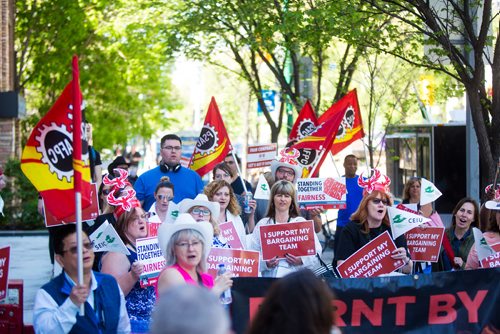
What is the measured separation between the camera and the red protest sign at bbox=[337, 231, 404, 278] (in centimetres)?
832

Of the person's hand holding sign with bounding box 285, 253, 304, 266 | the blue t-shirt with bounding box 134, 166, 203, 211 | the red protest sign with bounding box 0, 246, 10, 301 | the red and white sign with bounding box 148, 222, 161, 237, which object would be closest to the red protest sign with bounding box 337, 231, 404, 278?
the person's hand holding sign with bounding box 285, 253, 304, 266

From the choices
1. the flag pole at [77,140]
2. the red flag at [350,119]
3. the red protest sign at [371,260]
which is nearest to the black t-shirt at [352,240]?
the red protest sign at [371,260]

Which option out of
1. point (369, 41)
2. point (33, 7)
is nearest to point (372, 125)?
point (369, 41)

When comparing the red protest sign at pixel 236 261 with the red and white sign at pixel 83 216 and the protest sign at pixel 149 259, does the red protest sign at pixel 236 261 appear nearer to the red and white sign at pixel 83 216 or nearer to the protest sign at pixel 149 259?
the protest sign at pixel 149 259

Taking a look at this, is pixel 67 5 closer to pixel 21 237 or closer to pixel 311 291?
pixel 21 237

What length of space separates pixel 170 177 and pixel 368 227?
3988 millimetres

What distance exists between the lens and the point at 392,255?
27.6ft

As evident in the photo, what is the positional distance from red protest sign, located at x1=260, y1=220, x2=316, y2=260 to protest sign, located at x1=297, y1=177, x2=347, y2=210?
3.30 m

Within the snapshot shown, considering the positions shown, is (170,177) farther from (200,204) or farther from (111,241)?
(111,241)

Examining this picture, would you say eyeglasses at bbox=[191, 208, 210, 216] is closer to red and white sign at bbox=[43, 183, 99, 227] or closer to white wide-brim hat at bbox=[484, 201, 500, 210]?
red and white sign at bbox=[43, 183, 99, 227]

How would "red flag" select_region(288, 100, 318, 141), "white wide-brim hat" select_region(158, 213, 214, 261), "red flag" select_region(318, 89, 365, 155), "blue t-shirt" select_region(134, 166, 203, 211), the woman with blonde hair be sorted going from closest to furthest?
1. "white wide-brim hat" select_region(158, 213, 214, 261)
2. the woman with blonde hair
3. "blue t-shirt" select_region(134, 166, 203, 211)
4. "red flag" select_region(318, 89, 365, 155)
5. "red flag" select_region(288, 100, 318, 141)

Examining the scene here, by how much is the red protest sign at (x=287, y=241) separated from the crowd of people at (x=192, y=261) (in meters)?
0.06

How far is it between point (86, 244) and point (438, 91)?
15959mm

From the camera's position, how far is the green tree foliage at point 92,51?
30219 mm
